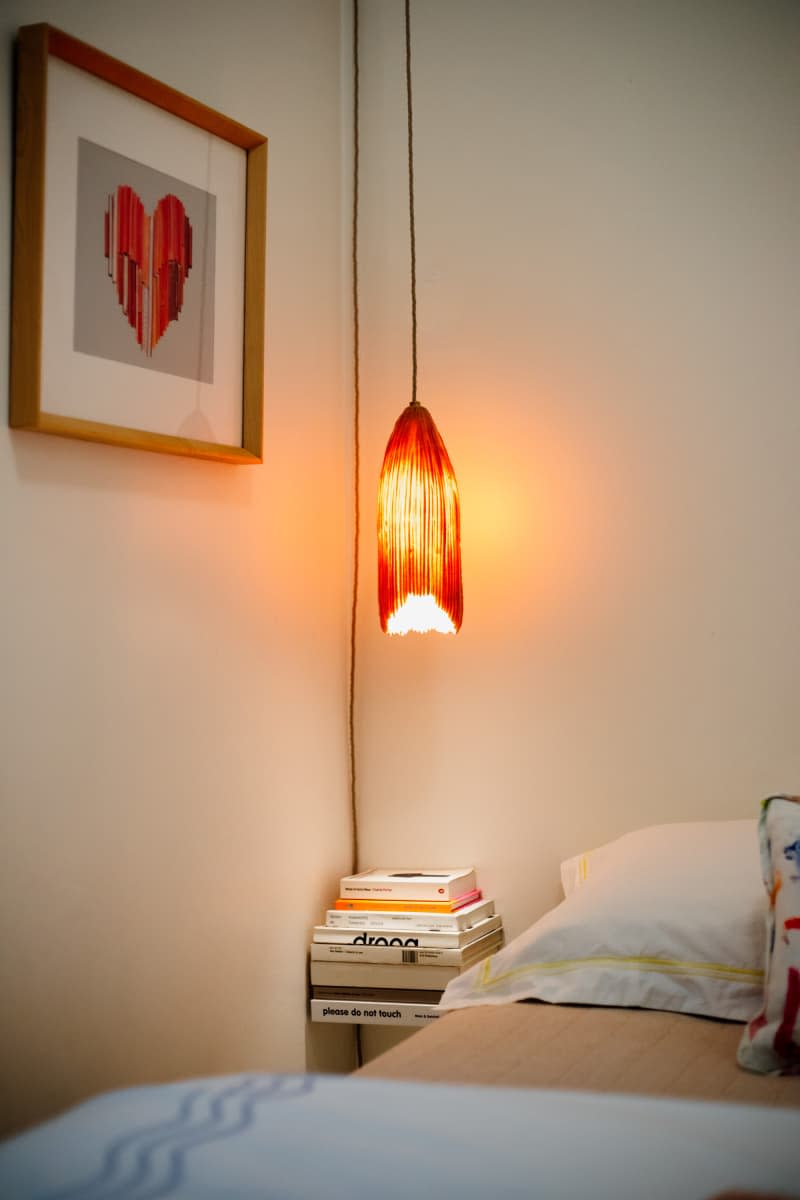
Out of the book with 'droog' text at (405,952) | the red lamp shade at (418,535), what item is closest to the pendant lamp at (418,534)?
the red lamp shade at (418,535)

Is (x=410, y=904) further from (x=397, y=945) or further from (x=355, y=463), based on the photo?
(x=355, y=463)

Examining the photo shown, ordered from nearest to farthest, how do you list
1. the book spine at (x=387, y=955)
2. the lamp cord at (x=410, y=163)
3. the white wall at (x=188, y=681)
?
the white wall at (x=188, y=681) → the book spine at (x=387, y=955) → the lamp cord at (x=410, y=163)

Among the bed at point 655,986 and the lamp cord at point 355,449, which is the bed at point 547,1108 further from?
the lamp cord at point 355,449

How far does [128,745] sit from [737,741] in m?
1.08

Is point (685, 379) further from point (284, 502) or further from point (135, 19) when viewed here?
point (135, 19)

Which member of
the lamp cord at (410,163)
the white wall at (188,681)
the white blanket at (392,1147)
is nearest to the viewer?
the white blanket at (392,1147)

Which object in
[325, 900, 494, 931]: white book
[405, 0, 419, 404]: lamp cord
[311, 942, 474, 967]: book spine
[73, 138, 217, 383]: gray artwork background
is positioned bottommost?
[311, 942, 474, 967]: book spine

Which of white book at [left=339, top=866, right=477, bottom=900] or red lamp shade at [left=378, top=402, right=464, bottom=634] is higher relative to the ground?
red lamp shade at [left=378, top=402, right=464, bottom=634]

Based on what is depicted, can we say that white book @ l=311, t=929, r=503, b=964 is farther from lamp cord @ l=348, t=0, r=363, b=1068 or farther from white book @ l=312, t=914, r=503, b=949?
lamp cord @ l=348, t=0, r=363, b=1068

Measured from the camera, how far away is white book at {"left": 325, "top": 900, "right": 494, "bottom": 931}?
2.09 metres

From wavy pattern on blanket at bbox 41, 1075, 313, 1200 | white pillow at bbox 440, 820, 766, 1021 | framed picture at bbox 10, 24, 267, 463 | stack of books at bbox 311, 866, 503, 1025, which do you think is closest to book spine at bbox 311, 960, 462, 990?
stack of books at bbox 311, 866, 503, 1025

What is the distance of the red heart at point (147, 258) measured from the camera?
1.85 m

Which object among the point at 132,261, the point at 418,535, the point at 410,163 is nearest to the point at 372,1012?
the point at 418,535

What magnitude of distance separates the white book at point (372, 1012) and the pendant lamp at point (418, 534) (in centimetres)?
69
